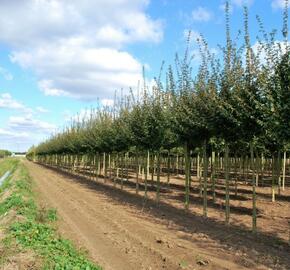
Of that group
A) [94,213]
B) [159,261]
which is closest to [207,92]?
[94,213]

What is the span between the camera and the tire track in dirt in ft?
28.4

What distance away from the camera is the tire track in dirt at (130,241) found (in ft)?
28.4

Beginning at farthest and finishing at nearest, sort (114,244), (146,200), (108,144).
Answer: (108,144) < (146,200) < (114,244)

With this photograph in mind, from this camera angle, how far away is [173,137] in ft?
59.6

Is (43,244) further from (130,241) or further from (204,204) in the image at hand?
(204,204)

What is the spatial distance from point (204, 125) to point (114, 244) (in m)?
5.33

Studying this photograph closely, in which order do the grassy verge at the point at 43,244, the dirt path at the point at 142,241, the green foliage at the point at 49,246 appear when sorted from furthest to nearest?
1. the dirt path at the point at 142,241
2. the grassy verge at the point at 43,244
3. the green foliage at the point at 49,246

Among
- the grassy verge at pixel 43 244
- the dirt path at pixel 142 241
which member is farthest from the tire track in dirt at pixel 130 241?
the grassy verge at pixel 43 244

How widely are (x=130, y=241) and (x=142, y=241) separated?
30cm

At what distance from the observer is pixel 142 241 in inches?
420

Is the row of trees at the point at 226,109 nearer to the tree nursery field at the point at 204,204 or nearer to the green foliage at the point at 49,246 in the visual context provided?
the tree nursery field at the point at 204,204

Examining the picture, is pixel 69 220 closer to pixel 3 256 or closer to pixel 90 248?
pixel 90 248

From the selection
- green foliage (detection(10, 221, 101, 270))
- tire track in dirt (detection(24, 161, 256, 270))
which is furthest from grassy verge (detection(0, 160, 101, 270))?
tire track in dirt (detection(24, 161, 256, 270))

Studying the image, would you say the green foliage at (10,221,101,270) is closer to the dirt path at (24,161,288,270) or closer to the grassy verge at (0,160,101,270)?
the grassy verge at (0,160,101,270)
